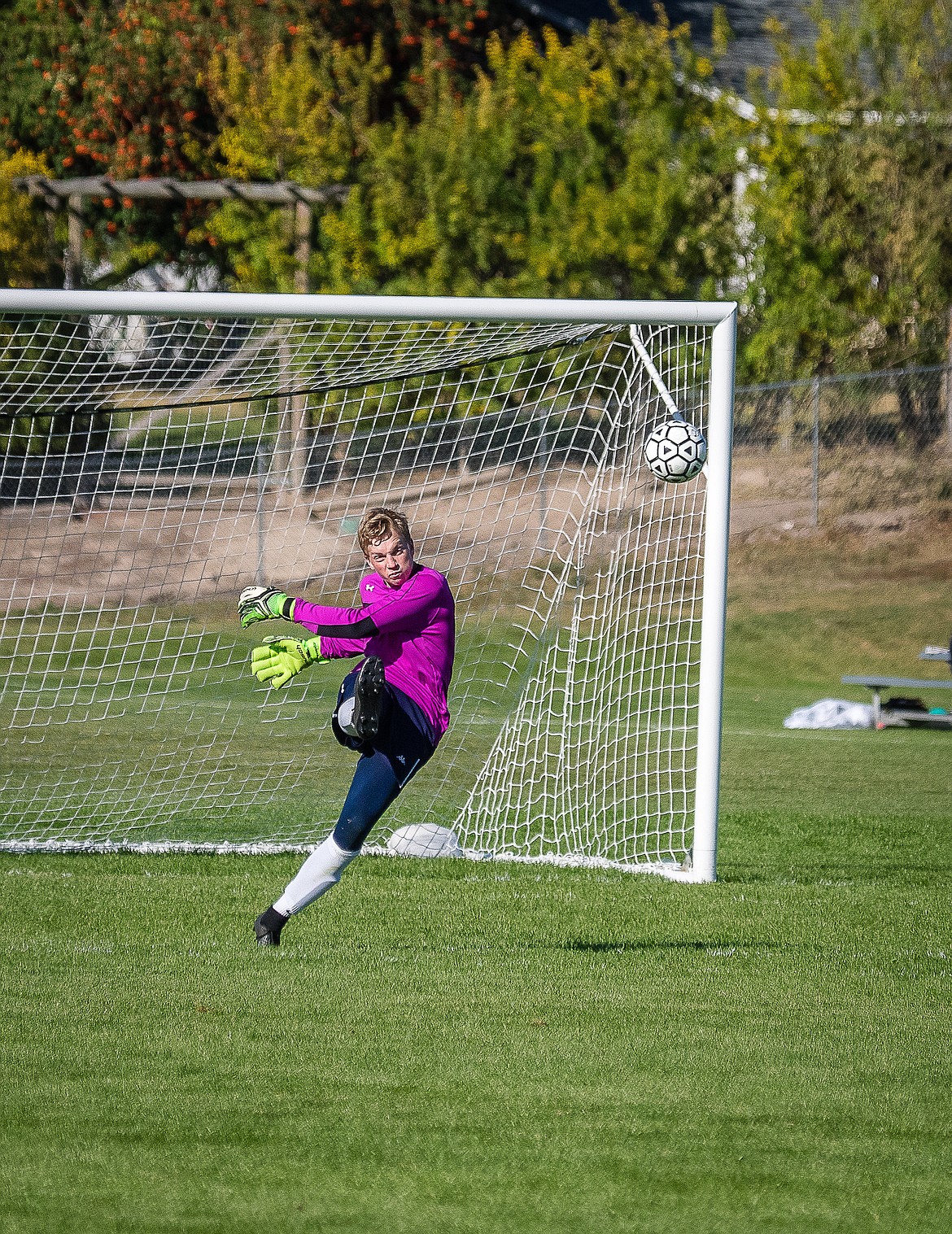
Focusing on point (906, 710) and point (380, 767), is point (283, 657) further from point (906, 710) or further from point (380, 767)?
point (906, 710)

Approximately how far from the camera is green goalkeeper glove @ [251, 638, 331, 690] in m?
5.64

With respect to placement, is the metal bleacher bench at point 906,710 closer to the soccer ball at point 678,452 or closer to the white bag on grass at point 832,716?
the white bag on grass at point 832,716

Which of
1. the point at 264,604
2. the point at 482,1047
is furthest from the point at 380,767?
the point at 482,1047

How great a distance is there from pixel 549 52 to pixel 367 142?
293 centimetres

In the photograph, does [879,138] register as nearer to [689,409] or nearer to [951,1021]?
[689,409]

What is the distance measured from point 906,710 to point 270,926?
→ 9.91 metres

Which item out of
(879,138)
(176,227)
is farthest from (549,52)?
(176,227)

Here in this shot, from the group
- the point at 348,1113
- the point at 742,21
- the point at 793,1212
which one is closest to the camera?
the point at 793,1212

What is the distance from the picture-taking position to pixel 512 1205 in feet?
11.5

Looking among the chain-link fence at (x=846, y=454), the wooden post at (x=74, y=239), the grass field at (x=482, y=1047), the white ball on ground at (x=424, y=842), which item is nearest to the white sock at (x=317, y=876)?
the grass field at (x=482, y=1047)

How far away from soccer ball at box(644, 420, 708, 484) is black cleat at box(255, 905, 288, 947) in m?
2.99

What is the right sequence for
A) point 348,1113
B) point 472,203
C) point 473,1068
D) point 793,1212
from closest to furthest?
1. point 793,1212
2. point 348,1113
3. point 473,1068
4. point 472,203

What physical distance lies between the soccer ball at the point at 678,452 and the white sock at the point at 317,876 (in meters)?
2.77

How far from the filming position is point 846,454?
19.4 metres
